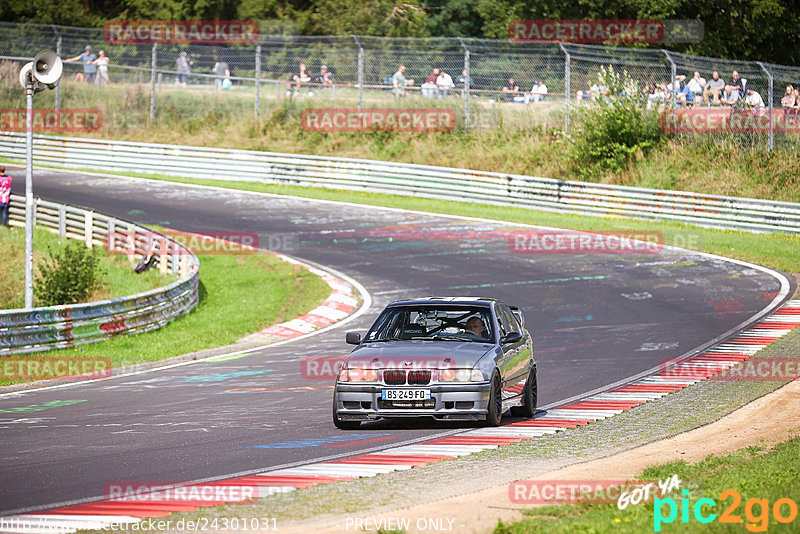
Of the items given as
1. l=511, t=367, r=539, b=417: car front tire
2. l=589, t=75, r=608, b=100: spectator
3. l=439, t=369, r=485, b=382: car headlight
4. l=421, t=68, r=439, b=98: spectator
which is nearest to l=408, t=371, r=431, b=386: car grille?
l=439, t=369, r=485, b=382: car headlight

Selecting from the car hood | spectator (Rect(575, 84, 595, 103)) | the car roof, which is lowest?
the car hood

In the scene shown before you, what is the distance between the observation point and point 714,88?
Answer: 3303cm

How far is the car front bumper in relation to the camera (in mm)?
11133

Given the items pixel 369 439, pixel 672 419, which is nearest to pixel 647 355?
pixel 672 419

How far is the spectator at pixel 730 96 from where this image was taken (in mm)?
32484

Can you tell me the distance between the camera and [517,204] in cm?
3450

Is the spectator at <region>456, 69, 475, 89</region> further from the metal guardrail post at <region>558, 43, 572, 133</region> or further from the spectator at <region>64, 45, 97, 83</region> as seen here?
the spectator at <region>64, 45, 97, 83</region>

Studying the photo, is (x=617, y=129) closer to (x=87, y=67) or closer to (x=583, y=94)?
(x=583, y=94)

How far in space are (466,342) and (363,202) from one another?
23400 millimetres

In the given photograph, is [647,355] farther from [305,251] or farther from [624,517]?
[305,251]

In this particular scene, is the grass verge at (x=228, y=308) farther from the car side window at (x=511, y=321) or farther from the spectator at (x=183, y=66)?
the spectator at (x=183, y=66)

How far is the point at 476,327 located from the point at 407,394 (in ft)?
5.01

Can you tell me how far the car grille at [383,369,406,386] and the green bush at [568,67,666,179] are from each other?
26130mm

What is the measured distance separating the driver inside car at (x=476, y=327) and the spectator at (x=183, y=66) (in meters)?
31.2
